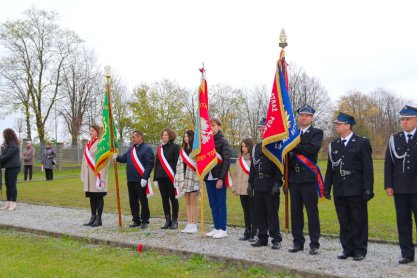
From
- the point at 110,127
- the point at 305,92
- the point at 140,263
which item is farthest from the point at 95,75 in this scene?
the point at 140,263

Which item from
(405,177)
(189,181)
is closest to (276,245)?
(405,177)

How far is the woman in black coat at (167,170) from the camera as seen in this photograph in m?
8.98

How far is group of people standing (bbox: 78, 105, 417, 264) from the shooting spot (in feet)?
19.8

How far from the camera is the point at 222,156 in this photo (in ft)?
26.9

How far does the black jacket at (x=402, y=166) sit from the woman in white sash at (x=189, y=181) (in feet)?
12.0

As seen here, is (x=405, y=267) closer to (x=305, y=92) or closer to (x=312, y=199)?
(x=312, y=199)

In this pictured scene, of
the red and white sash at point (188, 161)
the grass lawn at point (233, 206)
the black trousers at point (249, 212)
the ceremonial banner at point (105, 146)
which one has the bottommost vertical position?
the grass lawn at point (233, 206)

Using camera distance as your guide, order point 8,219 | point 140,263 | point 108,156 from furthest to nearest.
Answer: point 8,219
point 108,156
point 140,263

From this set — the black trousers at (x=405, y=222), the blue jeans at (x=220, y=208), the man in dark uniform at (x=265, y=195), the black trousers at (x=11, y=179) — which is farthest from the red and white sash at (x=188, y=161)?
the black trousers at (x=11, y=179)

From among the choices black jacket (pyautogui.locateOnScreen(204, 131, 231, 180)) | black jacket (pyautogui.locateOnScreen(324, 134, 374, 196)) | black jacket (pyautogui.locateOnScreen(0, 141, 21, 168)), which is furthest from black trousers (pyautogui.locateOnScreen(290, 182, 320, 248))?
black jacket (pyautogui.locateOnScreen(0, 141, 21, 168))

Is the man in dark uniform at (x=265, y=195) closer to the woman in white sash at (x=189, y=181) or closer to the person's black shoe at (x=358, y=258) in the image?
the person's black shoe at (x=358, y=258)

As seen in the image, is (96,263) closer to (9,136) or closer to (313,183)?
(313,183)

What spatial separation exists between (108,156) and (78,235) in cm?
173

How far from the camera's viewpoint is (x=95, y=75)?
49062 mm
